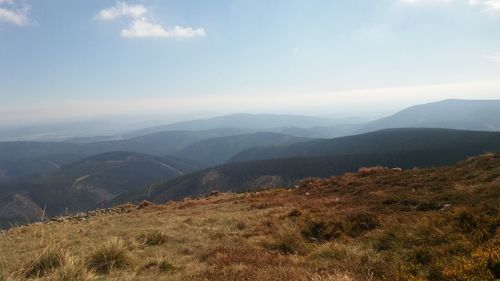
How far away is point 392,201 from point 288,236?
6.26m

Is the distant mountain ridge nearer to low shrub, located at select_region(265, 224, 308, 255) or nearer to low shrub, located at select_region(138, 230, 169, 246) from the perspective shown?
low shrub, located at select_region(138, 230, 169, 246)

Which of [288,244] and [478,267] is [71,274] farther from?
[478,267]

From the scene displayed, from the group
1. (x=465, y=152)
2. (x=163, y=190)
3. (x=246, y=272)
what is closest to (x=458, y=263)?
(x=246, y=272)

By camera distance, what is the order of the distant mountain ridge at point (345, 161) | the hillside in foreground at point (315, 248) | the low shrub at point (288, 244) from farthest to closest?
the distant mountain ridge at point (345, 161)
the low shrub at point (288, 244)
the hillside in foreground at point (315, 248)

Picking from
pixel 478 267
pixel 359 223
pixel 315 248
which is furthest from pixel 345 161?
pixel 478 267

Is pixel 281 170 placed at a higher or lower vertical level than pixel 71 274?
lower

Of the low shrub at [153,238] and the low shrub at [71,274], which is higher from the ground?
the low shrub at [71,274]

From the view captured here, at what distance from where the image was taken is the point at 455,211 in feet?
33.2

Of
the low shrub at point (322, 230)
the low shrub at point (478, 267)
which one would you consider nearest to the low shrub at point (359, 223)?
the low shrub at point (322, 230)

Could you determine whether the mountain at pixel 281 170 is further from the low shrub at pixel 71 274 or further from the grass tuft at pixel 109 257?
the low shrub at pixel 71 274

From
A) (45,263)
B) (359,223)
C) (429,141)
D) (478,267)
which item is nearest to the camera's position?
(478,267)

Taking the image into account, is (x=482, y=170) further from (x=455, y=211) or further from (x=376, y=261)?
(x=376, y=261)

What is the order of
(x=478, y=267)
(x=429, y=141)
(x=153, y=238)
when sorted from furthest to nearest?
(x=429, y=141)
(x=153, y=238)
(x=478, y=267)

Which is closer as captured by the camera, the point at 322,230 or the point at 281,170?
the point at 322,230
